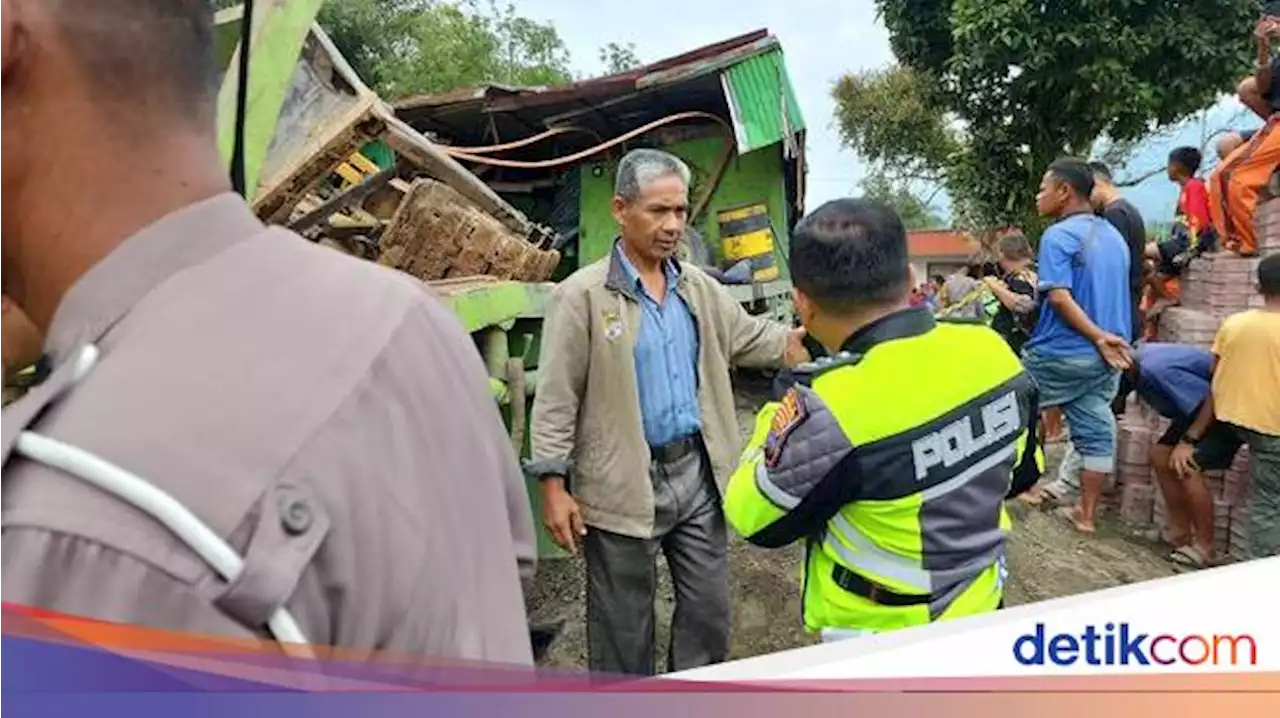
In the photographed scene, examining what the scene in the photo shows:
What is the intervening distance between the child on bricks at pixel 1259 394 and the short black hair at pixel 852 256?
2816 millimetres

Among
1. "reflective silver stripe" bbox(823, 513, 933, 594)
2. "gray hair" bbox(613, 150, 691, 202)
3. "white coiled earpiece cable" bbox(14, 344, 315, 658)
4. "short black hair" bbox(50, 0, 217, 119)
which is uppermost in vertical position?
"short black hair" bbox(50, 0, 217, 119)

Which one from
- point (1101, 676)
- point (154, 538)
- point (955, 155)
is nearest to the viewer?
point (154, 538)

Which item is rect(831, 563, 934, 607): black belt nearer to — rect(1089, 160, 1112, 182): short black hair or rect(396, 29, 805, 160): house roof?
rect(1089, 160, 1112, 182): short black hair

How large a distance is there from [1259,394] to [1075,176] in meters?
1.28

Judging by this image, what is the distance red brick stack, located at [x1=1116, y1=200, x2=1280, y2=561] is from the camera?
479 centimetres

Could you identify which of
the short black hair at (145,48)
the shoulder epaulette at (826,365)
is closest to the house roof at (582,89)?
the shoulder epaulette at (826,365)

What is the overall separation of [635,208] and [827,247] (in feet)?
3.59

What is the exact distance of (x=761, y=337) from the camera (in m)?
3.23

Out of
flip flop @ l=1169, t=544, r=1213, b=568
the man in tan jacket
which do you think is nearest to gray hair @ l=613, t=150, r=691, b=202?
the man in tan jacket

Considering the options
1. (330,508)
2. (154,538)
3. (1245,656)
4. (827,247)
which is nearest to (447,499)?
(330,508)

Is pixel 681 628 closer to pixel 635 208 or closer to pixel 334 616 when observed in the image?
pixel 635 208

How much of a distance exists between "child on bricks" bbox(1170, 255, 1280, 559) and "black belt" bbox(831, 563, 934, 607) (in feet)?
9.30

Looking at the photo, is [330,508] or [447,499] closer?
[330,508]

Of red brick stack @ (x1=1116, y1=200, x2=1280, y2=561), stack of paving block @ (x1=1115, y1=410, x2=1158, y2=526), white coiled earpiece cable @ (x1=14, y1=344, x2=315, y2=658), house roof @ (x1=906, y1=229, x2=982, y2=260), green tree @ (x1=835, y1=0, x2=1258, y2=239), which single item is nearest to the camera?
white coiled earpiece cable @ (x1=14, y1=344, x2=315, y2=658)
